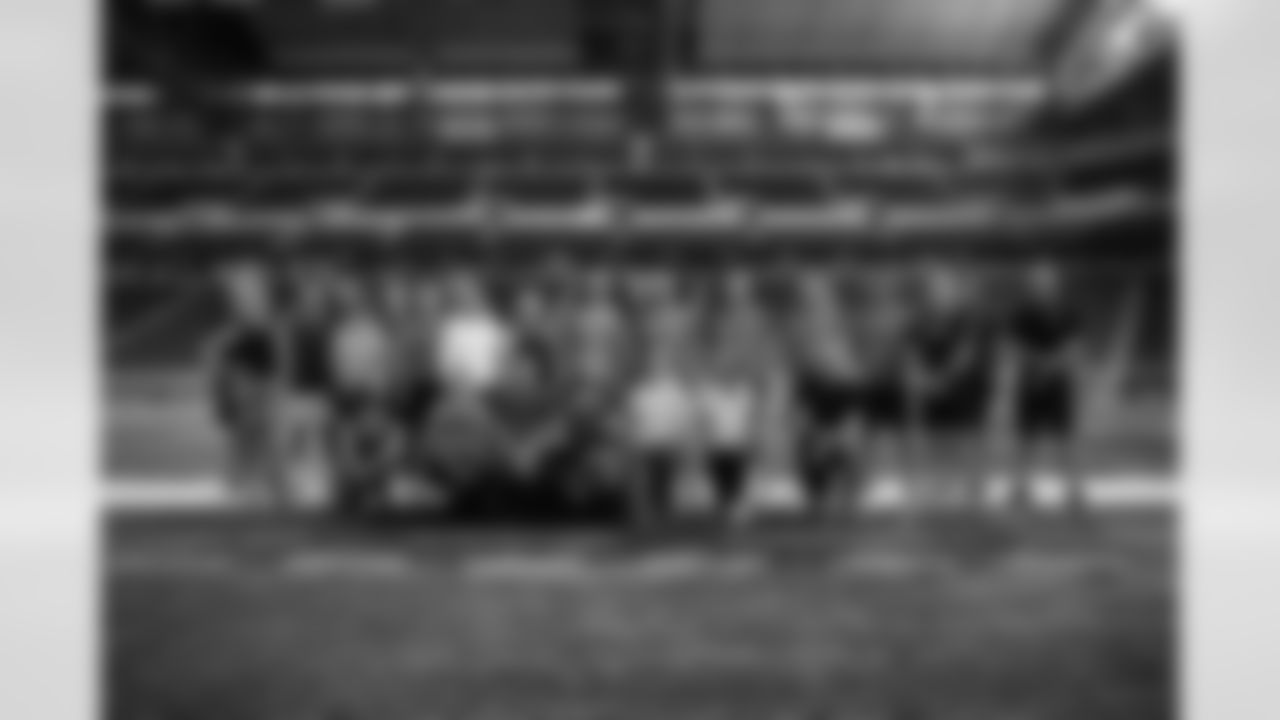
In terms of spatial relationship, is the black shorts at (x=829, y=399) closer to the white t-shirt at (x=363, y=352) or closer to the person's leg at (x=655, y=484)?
the person's leg at (x=655, y=484)

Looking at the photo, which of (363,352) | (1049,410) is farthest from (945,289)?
(363,352)

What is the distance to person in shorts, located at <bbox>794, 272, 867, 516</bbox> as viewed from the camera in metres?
2.55

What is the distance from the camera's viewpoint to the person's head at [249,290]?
Result: 2.54 meters

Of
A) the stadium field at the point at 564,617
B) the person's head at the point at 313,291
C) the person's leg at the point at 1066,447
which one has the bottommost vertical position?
the stadium field at the point at 564,617

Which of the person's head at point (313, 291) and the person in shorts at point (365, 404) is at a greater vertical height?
the person's head at point (313, 291)

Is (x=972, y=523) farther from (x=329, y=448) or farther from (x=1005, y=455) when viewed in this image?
(x=329, y=448)

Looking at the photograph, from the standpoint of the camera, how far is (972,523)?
2566 mm

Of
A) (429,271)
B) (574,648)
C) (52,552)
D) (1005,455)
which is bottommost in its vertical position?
(574,648)

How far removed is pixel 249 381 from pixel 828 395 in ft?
4.51

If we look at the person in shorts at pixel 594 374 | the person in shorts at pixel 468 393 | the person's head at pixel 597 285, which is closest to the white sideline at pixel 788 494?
the person in shorts at pixel 594 374

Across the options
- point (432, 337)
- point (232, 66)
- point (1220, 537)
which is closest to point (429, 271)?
point (432, 337)

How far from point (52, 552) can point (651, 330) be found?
1.52m

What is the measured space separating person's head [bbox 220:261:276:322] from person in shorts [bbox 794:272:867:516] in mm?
1261

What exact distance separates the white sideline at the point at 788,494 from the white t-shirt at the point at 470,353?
58cm
